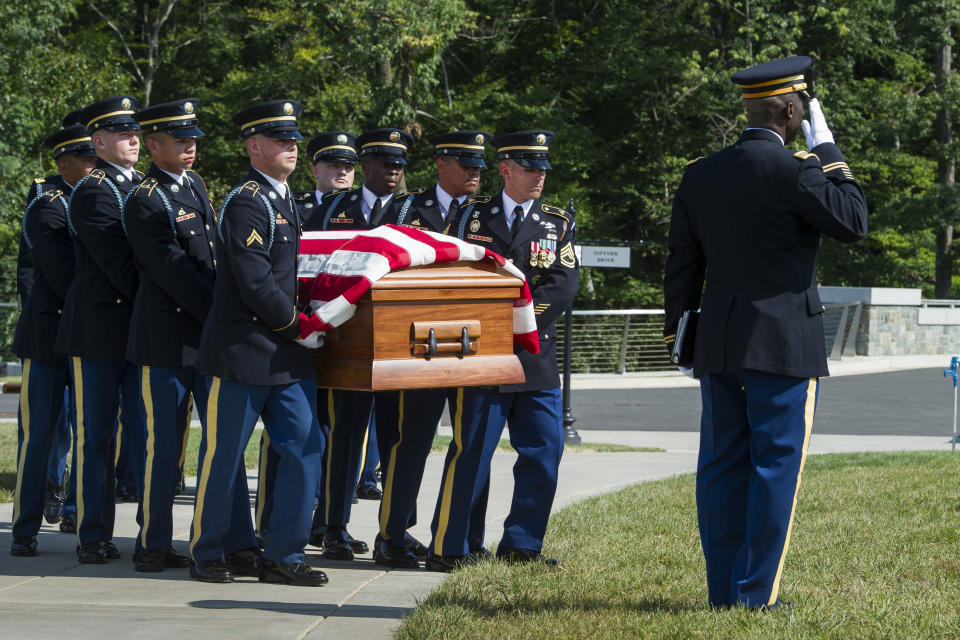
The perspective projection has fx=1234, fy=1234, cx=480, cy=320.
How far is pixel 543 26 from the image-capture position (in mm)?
34875

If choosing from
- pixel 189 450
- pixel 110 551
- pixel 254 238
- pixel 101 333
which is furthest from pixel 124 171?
pixel 189 450

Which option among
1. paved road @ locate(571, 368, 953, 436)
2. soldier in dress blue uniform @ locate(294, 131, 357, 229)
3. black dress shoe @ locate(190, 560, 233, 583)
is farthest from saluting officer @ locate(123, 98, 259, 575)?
paved road @ locate(571, 368, 953, 436)

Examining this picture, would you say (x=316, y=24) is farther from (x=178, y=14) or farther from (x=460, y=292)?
(x=460, y=292)

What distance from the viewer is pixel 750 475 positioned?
4.71 metres

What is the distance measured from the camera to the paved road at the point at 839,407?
16281 mm

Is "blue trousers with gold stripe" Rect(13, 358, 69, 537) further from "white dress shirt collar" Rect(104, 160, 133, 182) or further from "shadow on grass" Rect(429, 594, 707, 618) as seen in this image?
"shadow on grass" Rect(429, 594, 707, 618)

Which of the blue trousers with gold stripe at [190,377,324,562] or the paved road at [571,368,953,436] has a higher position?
the blue trousers with gold stripe at [190,377,324,562]

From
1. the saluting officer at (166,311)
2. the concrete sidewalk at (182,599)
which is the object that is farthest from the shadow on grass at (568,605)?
the saluting officer at (166,311)

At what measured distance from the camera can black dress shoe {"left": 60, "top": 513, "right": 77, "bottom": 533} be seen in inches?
287

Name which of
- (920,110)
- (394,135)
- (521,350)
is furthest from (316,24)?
(521,350)

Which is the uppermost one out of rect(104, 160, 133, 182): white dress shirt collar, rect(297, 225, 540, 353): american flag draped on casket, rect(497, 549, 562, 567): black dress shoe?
rect(104, 160, 133, 182): white dress shirt collar

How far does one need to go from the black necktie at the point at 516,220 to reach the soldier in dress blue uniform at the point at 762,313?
1.53 m

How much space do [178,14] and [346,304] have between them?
34.1m

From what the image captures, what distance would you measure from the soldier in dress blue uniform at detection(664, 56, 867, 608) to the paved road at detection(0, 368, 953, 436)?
11208 mm
